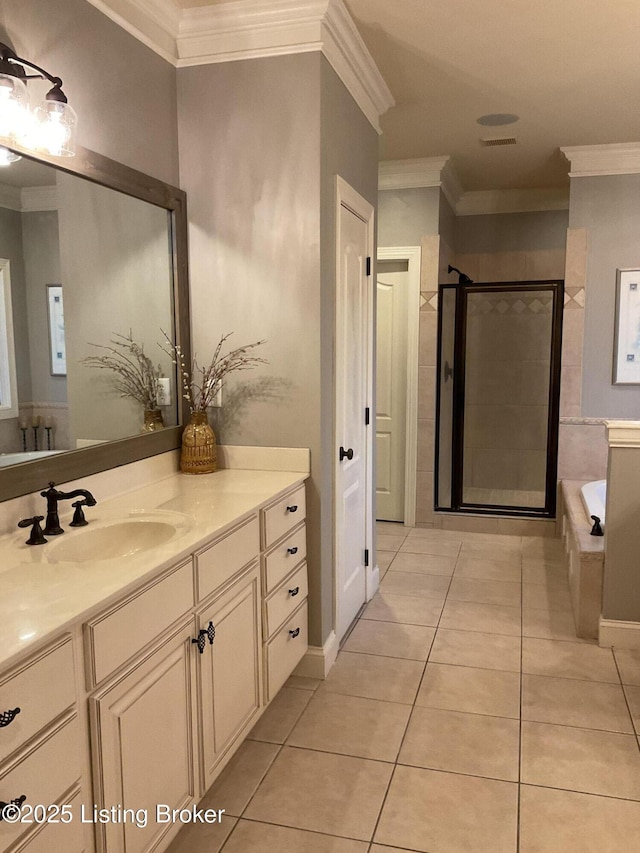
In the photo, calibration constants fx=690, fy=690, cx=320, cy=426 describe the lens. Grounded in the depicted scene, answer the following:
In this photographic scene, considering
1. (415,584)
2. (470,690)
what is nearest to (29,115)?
(470,690)

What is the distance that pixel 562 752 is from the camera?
2359 millimetres

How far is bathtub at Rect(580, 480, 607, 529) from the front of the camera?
381 cm

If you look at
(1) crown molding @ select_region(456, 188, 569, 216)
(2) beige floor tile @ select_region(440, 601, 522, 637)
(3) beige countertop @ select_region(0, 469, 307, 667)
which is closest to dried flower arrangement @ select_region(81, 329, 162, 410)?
(3) beige countertop @ select_region(0, 469, 307, 667)

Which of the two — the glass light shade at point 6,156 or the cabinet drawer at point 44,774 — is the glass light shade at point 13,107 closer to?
the glass light shade at point 6,156

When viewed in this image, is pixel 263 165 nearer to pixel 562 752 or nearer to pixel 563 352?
pixel 562 752

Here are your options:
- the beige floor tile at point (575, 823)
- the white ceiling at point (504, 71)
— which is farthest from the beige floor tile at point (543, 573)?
the white ceiling at point (504, 71)

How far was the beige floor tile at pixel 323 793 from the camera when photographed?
203 centimetres

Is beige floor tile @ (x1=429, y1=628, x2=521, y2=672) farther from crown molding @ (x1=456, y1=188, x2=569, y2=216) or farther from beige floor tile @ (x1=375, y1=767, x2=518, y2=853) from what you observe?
crown molding @ (x1=456, y1=188, x2=569, y2=216)

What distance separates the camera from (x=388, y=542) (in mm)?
4773

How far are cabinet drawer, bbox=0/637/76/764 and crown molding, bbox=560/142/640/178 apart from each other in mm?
4378

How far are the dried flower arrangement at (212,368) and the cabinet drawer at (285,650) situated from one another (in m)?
0.91

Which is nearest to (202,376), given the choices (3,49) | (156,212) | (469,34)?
(156,212)

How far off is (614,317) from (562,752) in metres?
3.11

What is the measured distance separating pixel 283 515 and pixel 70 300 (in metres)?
1.03
